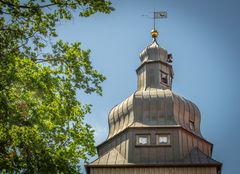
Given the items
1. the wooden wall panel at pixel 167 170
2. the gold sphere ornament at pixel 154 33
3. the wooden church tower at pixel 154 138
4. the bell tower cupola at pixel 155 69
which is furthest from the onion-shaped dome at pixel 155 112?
the gold sphere ornament at pixel 154 33

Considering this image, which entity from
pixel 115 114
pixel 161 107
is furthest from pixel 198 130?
pixel 115 114

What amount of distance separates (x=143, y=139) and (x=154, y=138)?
0.49m

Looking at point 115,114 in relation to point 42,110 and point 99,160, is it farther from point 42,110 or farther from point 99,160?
point 42,110

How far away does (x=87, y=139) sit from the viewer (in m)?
13.7

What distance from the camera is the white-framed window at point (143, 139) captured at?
22.6 metres

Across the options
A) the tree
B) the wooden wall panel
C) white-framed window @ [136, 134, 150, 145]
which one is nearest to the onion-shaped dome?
white-framed window @ [136, 134, 150, 145]

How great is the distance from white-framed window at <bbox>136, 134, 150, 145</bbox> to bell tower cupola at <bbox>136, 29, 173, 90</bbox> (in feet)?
12.6

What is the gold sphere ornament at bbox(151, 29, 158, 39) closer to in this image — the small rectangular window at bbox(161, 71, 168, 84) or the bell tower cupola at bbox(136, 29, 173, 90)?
the bell tower cupola at bbox(136, 29, 173, 90)

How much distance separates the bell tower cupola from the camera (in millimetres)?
26542

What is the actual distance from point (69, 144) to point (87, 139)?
1.76 feet

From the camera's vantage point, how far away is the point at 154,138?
22672 mm

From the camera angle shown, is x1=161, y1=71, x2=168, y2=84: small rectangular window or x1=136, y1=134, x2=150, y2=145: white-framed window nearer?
x1=136, y1=134, x2=150, y2=145: white-framed window

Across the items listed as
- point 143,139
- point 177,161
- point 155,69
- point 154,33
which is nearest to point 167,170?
point 177,161

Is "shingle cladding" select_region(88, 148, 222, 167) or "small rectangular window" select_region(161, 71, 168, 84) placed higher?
"small rectangular window" select_region(161, 71, 168, 84)
